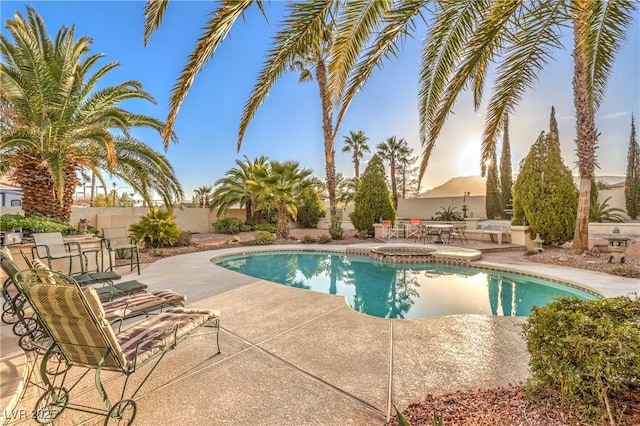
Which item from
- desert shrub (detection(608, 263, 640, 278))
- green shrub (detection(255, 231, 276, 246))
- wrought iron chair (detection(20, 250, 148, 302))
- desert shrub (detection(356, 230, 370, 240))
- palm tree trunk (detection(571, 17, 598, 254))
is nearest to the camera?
wrought iron chair (detection(20, 250, 148, 302))

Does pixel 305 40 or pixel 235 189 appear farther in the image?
pixel 235 189

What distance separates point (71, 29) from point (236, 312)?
373 inches

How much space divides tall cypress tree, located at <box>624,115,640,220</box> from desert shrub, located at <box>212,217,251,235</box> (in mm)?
24434

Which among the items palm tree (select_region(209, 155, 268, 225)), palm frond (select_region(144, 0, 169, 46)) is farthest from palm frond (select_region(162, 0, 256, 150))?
palm tree (select_region(209, 155, 268, 225))

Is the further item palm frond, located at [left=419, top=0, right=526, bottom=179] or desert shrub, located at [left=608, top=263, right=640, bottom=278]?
desert shrub, located at [left=608, top=263, right=640, bottom=278]

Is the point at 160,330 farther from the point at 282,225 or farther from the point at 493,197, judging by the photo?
the point at 493,197

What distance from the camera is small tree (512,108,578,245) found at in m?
10.3

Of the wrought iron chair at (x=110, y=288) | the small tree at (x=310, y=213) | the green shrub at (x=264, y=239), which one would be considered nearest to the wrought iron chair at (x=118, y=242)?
the wrought iron chair at (x=110, y=288)

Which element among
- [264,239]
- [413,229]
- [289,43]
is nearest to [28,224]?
[264,239]

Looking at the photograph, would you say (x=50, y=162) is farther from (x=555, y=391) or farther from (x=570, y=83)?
(x=570, y=83)

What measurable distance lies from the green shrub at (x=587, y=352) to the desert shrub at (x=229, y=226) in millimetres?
18023

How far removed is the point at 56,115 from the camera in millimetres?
7895

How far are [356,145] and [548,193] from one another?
19029mm

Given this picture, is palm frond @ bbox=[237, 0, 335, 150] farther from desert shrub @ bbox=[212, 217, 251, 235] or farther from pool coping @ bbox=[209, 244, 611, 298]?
desert shrub @ bbox=[212, 217, 251, 235]
